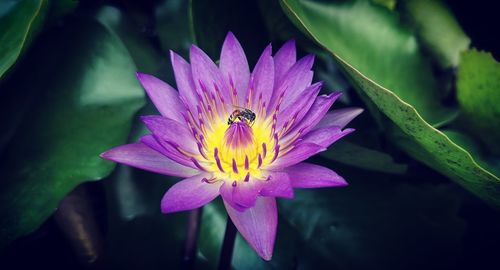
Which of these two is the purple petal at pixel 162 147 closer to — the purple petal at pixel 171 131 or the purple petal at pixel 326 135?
the purple petal at pixel 171 131

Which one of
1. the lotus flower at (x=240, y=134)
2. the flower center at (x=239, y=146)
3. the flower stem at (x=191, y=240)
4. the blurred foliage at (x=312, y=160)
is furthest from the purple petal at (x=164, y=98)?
the flower stem at (x=191, y=240)

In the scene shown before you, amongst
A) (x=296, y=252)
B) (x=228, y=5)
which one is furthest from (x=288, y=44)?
(x=296, y=252)

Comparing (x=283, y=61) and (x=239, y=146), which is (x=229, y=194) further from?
(x=283, y=61)

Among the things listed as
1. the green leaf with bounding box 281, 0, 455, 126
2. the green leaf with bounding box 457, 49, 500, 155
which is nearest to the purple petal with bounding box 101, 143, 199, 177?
the green leaf with bounding box 281, 0, 455, 126

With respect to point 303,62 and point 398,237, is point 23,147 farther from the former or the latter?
point 398,237

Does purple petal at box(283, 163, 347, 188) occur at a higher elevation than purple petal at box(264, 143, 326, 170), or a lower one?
lower

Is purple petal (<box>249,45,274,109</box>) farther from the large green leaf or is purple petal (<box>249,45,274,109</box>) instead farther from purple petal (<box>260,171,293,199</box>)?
purple petal (<box>260,171,293,199</box>)
